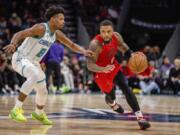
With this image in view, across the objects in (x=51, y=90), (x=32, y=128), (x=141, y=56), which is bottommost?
(x=51, y=90)

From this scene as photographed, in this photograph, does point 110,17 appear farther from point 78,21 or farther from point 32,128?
point 32,128

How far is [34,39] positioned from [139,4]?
1522 cm

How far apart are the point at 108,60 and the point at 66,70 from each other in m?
10.7

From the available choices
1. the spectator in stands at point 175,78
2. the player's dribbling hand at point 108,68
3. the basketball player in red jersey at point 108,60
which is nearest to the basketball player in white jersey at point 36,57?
the basketball player in red jersey at point 108,60

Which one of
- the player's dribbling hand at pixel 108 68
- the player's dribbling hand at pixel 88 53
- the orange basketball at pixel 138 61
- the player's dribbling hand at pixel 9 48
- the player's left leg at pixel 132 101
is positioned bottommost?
the player's left leg at pixel 132 101

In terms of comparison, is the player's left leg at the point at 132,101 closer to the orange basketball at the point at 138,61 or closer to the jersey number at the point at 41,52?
the orange basketball at the point at 138,61

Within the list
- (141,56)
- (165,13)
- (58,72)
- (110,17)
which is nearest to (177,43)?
(165,13)

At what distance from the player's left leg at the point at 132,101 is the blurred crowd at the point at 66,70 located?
26.0 ft

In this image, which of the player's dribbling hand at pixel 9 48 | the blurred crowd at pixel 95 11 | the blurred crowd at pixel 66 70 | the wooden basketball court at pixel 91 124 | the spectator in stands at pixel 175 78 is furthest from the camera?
the blurred crowd at pixel 95 11

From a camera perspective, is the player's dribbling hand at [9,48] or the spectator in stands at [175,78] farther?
the spectator in stands at [175,78]

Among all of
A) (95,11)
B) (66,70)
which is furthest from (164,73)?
(95,11)

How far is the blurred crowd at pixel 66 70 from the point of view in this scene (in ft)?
56.8

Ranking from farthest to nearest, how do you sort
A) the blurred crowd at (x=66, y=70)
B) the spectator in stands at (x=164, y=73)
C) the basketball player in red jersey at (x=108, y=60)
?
the spectator in stands at (x=164, y=73) < the blurred crowd at (x=66, y=70) < the basketball player in red jersey at (x=108, y=60)

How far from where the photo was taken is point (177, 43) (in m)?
22.2
